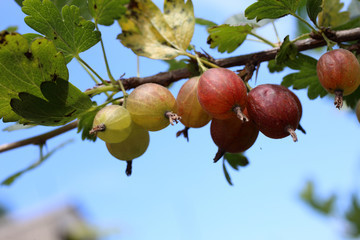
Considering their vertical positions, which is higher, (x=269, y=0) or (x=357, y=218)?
(x=269, y=0)

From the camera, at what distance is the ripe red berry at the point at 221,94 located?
2.57 ft

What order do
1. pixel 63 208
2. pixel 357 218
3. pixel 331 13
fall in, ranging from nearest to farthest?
pixel 331 13 → pixel 357 218 → pixel 63 208

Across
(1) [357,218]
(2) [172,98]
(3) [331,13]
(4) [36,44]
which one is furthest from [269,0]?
(1) [357,218]

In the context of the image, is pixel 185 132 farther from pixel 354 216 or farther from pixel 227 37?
pixel 354 216

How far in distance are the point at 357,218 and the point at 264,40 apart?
3096mm

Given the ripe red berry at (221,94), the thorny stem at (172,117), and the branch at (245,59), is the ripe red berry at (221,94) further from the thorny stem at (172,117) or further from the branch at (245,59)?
the branch at (245,59)

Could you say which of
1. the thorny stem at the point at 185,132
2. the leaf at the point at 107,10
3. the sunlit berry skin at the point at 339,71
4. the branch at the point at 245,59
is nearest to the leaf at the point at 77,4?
the leaf at the point at 107,10

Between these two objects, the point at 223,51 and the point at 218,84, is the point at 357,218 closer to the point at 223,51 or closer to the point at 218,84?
the point at 223,51

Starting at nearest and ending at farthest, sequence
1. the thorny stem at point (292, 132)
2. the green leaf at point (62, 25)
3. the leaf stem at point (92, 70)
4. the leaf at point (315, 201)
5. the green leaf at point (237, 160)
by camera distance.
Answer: the thorny stem at point (292, 132) < the green leaf at point (62, 25) < the leaf stem at point (92, 70) < the green leaf at point (237, 160) < the leaf at point (315, 201)

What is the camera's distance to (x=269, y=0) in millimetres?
920

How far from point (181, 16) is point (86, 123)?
40 centimetres

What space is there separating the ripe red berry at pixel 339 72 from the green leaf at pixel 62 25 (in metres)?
0.54

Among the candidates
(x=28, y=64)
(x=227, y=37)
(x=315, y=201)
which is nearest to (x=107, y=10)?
(x=28, y=64)

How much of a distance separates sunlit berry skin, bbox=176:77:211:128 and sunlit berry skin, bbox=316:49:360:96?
0.28m
